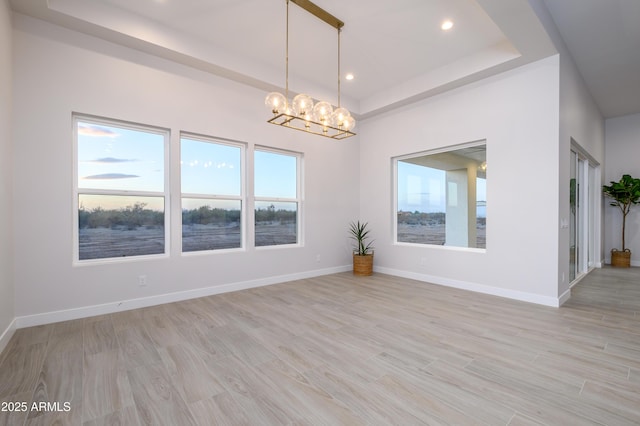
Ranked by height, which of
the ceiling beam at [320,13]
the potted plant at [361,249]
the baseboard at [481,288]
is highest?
the ceiling beam at [320,13]

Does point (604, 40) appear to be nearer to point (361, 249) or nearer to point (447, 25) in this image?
point (447, 25)

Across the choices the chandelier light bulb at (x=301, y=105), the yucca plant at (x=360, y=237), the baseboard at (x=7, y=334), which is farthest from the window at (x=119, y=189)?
the yucca plant at (x=360, y=237)

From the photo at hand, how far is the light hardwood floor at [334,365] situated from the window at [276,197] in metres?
1.53

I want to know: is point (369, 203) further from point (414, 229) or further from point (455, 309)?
point (455, 309)

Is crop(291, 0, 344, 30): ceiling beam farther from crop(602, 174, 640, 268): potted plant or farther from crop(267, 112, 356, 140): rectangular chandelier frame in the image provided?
crop(602, 174, 640, 268): potted plant

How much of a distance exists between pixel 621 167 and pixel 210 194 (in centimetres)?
878

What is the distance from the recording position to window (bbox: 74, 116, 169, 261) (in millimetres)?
3314

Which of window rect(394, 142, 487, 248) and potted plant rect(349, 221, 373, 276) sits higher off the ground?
window rect(394, 142, 487, 248)

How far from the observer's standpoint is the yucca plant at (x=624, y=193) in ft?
19.6

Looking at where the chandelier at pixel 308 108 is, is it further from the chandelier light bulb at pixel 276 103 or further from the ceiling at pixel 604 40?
the ceiling at pixel 604 40

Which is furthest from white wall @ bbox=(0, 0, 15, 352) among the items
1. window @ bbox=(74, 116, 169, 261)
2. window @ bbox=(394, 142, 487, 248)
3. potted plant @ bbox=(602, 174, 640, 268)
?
potted plant @ bbox=(602, 174, 640, 268)

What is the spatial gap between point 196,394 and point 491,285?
3973 mm

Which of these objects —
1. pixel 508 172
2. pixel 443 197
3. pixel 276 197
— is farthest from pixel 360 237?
pixel 508 172

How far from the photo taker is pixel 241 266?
14.4ft
